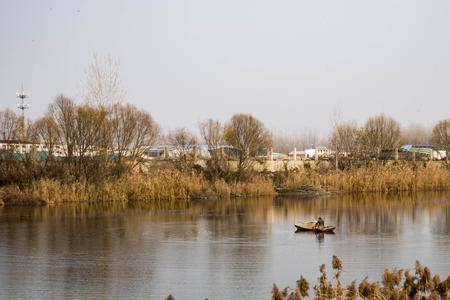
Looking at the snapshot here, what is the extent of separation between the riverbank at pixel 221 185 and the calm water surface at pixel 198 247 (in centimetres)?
287

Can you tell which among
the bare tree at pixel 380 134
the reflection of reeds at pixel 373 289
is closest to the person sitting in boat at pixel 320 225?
the reflection of reeds at pixel 373 289

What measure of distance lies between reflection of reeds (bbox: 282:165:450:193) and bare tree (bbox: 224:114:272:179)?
3358mm

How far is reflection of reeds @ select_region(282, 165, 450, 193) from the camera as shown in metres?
56.9

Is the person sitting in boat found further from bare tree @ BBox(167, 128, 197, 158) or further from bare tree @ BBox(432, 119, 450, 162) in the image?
bare tree @ BBox(432, 119, 450, 162)

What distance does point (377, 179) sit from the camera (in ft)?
189

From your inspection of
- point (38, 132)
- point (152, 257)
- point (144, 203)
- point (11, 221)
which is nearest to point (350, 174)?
point (144, 203)

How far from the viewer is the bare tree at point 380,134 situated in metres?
71.3

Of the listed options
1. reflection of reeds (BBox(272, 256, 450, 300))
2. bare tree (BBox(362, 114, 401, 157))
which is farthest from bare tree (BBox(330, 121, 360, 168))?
reflection of reeds (BBox(272, 256, 450, 300))

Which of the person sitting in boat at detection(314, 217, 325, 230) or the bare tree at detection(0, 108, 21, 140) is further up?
the bare tree at detection(0, 108, 21, 140)

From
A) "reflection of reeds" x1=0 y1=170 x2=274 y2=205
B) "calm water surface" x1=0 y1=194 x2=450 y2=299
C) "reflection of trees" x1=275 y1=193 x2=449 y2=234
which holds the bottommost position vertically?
"calm water surface" x1=0 y1=194 x2=450 y2=299

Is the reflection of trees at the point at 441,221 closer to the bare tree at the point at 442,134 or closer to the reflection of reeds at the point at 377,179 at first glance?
the reflection of reeds at the point at 377,179

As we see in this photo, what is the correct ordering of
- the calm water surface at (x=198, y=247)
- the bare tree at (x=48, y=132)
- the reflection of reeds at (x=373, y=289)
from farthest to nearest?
the bare tree at (x=48, y=132) → the calm water surface at (x=198, y=247) → the reflection of reeds at (x=373, y=289)

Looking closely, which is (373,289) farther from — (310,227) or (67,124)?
(67,124)

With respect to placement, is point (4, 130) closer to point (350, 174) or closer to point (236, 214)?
point (236, 214)
